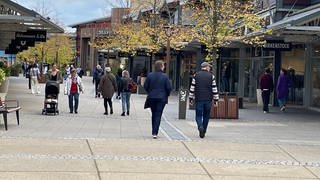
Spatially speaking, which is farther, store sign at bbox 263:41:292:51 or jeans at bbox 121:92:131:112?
store sign at bbox 263:41:292:51

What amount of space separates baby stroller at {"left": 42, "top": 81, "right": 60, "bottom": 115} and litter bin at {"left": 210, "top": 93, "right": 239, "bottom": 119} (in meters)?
5.05

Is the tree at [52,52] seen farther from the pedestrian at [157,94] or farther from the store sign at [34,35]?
the pedestrian at [157,94]

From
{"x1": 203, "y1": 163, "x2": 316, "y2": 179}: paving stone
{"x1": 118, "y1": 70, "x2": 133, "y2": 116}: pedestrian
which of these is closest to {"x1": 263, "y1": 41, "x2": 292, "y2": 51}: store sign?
{"x1": 118, "y1": 70, "x2": 133, "y2": 116}: pedestrian

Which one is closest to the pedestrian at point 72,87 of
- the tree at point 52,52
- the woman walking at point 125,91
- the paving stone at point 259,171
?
the woman walking at point 125,91

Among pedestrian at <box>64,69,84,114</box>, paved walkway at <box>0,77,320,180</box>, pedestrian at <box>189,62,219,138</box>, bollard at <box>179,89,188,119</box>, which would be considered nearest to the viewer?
paved walkway at <box>0,77,320,180</box>

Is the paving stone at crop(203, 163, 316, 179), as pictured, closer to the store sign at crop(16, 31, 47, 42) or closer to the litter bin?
the litter bin

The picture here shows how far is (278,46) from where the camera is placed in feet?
83.7

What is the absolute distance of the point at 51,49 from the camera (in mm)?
73438

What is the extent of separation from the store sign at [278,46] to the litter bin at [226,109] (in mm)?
5730

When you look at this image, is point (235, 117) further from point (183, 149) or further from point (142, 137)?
point (183, 149)

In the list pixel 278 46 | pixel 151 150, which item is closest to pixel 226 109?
pixel 278 46

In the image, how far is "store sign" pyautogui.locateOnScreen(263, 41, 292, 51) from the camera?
25.3 m

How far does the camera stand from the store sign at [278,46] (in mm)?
25281

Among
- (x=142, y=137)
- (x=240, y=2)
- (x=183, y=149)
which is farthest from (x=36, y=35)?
(x=183, y=149)
